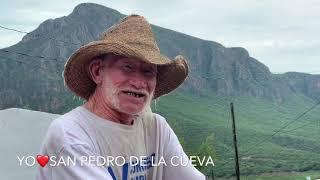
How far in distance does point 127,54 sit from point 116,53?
0.05 metres

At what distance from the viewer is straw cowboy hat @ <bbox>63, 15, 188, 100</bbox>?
2.07m

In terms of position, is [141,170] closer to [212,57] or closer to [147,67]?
[147,67]

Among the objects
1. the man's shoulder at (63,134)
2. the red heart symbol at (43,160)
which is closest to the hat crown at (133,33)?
the man's shoulder at (63,134)

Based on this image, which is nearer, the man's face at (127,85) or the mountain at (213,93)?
the man's face at (127,85)

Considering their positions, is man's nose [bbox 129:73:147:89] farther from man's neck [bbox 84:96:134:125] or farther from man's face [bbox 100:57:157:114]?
man's neck [bbox 84:96:134:125]

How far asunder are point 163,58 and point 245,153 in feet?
385

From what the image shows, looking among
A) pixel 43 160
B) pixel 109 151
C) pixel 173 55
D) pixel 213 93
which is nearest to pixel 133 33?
pixel 109 151

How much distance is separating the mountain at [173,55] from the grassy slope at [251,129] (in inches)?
205

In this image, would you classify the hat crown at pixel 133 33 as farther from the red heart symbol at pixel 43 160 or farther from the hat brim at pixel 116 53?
the red heart symbol at pixel 43 160

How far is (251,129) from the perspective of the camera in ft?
420

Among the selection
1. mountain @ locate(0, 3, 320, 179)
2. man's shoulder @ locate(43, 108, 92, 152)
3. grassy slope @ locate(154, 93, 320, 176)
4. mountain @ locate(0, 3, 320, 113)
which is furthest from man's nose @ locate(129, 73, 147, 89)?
mountain @ locate(0, 3, 320, 113)

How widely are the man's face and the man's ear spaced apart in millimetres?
71

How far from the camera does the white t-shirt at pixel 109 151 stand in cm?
189

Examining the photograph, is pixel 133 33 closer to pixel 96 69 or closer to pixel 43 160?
pixel 96 69
